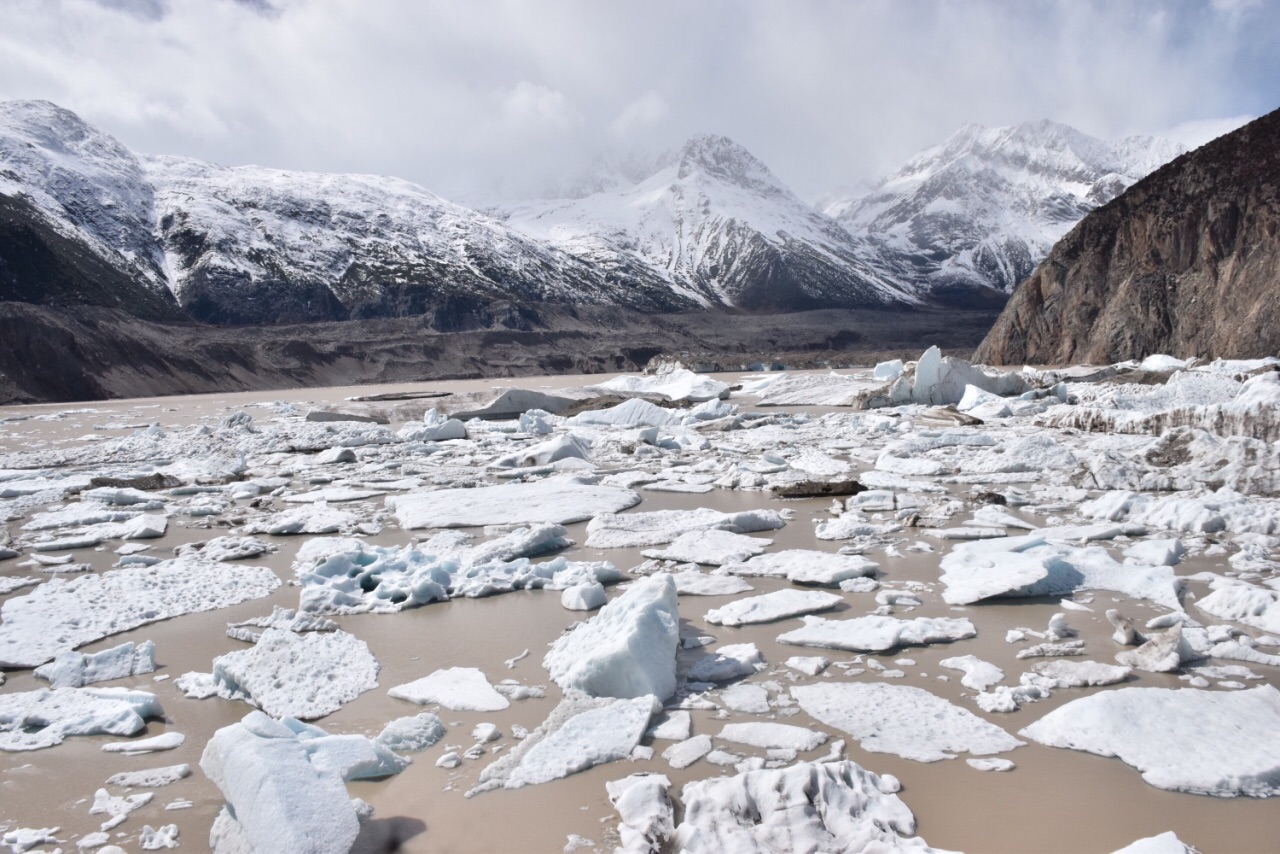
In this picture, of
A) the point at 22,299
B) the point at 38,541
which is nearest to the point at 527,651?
the point at 38,541

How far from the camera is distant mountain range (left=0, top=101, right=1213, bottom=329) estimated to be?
66375 millimetres

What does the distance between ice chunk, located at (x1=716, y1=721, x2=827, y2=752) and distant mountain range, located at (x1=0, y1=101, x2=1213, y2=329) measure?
199 feet

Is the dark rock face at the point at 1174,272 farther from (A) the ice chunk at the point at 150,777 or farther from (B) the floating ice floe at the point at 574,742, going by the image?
(A) the ice chunk at the point at 150,777

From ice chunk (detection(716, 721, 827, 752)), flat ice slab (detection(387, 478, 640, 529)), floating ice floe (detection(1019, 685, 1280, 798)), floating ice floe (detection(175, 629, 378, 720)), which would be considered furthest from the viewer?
flat ice slab (detection(387, 478, 640, 529))

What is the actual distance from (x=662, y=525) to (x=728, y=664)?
10.0 ft

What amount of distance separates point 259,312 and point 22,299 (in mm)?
20146

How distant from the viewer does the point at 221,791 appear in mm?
2578

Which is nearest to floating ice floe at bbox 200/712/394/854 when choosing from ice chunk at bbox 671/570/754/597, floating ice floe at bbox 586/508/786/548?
ice chunk at bbox 671/570/754/597

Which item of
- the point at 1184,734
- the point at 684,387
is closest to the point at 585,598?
the point at 1184,734

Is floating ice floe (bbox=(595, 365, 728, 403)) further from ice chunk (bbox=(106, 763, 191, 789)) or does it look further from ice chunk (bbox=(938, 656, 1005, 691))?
ice chunk (bbox=(106, 763, 191, 789))

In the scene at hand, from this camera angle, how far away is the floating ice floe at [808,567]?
16.0 ft

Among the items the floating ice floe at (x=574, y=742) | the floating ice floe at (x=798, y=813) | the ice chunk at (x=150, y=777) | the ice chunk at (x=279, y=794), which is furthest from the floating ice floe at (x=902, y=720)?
the ice chunk at (x=150, y=777)

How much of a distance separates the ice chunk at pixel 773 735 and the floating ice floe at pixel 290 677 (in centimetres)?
167

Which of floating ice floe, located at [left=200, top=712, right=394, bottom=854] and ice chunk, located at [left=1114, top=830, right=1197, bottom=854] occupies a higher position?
floating ice floe, located at [left=200, top=712, right=394, bottom=854]
